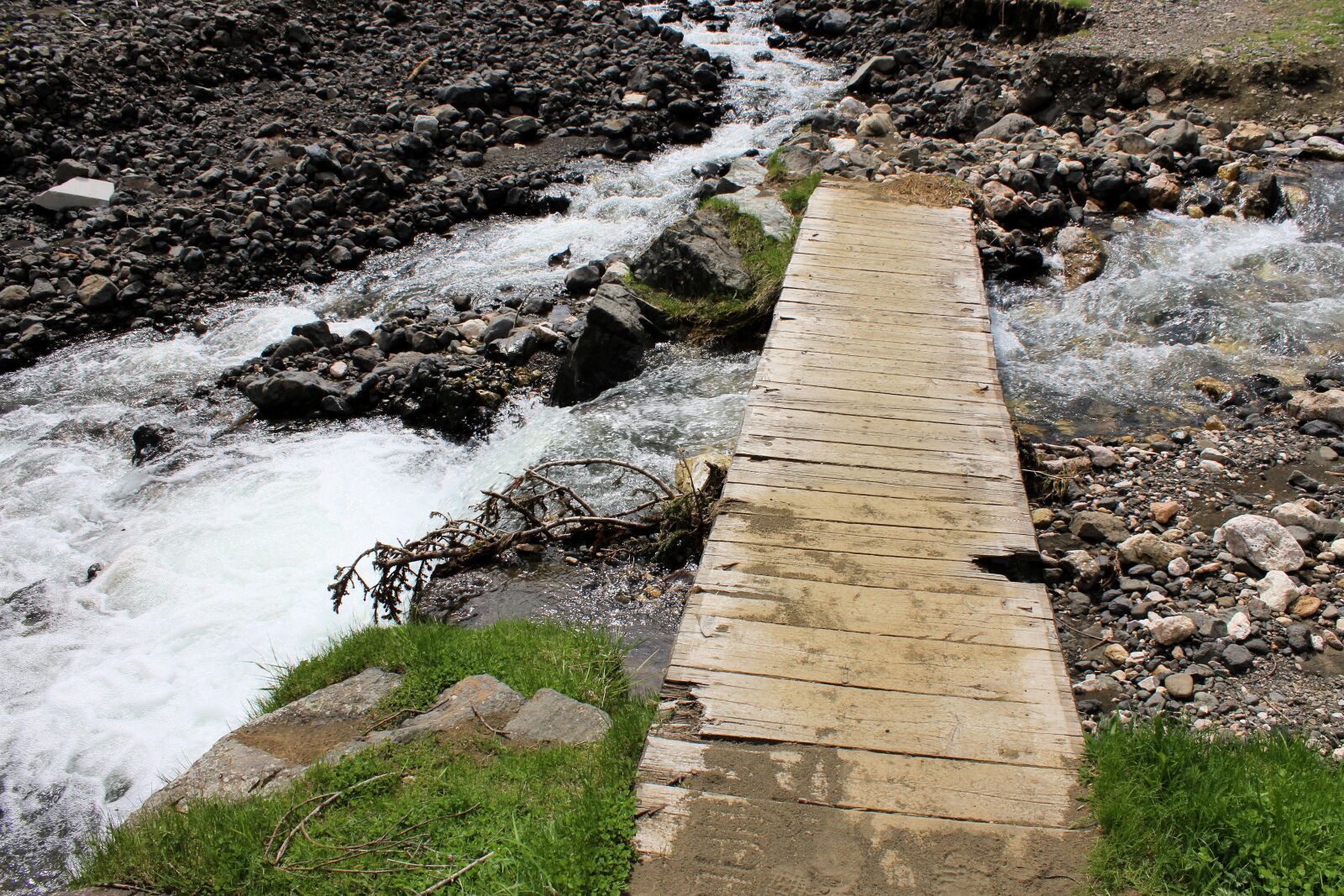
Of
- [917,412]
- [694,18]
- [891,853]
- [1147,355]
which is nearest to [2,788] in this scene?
[891,853]

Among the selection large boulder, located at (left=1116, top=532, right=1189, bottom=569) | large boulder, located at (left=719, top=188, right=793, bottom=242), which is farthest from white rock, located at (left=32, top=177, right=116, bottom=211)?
large boulder, located at (left=1116, top=532, right=1189, bottom=569)

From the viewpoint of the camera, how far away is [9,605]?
6.86 meters

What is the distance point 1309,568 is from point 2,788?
7512mm

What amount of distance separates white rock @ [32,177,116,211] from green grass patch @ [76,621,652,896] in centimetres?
1030

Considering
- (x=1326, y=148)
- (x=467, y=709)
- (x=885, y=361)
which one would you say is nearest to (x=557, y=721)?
(x=467, y=709)

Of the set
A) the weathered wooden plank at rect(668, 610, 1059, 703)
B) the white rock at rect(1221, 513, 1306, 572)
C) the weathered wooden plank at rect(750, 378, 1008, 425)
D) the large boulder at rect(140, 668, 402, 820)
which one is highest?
the weathered wooden plank at rect(750, 378, 1008, 425)

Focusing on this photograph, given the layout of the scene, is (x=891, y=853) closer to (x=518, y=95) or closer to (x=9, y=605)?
(x=9, y=605)

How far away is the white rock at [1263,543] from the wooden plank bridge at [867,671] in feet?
4.97

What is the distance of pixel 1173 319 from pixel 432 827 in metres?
7.41

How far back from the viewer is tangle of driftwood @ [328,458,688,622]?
19.9ft

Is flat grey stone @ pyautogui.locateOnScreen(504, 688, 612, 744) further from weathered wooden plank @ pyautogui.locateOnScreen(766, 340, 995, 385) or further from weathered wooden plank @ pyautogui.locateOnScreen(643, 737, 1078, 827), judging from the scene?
weathered wooden plank @ pyautogui.locateOnScreen(766, 340, 995, 385)

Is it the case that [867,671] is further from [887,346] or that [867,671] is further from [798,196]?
[798,196]

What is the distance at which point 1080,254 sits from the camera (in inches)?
355

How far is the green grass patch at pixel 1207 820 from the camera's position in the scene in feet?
9.53
